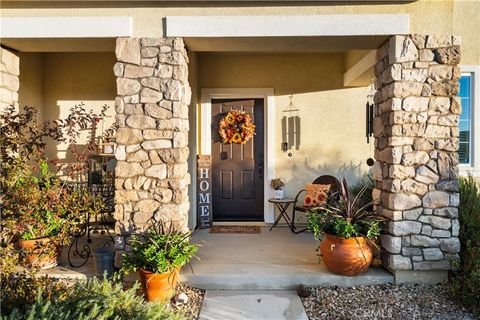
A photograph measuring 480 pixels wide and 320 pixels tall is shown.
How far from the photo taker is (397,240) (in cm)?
339

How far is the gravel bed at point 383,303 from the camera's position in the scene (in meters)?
2.95

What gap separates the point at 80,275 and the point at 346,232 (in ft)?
8.58

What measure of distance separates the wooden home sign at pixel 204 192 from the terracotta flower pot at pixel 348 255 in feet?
7.74

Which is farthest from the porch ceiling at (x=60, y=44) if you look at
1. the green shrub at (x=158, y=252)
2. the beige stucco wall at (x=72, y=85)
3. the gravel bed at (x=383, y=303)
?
the gravel bed at (x=383, y=303)

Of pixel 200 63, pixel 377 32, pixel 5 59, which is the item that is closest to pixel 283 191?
pixel 200 63

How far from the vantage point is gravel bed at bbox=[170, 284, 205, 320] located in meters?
2.97

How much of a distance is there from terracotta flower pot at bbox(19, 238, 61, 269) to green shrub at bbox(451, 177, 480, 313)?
3.82 meters

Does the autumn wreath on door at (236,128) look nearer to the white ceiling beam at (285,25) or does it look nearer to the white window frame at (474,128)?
the white ceiling beam at (285,25)

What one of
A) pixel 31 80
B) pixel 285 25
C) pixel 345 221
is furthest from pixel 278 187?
pixel 31 80

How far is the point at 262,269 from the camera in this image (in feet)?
11.7

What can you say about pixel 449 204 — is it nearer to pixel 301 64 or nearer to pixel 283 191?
pixel 283 191

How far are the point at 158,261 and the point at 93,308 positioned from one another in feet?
3.52

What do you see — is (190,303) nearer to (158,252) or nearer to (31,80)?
(158,252)

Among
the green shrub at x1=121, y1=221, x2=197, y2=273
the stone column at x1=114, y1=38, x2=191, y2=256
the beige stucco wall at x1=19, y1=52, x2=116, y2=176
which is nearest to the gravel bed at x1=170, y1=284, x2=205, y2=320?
the green shrub at x1=121, y1=221, x2=197, y2=273
